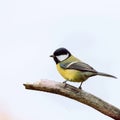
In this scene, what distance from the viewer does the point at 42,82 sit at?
1.34 m

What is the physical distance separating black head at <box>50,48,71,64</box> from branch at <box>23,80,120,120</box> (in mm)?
184

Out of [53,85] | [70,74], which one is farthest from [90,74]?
[53,85]

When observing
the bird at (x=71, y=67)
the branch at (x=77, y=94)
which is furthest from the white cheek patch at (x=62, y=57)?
the branch at (x=77, y=94)

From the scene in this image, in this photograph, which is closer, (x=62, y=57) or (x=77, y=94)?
(x=77, y=94)

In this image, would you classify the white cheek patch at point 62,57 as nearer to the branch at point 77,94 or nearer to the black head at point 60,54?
the black head at point 60,54

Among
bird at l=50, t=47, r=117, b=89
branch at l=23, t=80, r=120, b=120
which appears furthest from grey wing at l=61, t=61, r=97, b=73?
branch at l=23, t=80, r=120, b=120

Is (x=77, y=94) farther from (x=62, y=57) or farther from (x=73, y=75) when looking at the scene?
(x=62, y=57)

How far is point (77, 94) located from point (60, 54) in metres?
0.25

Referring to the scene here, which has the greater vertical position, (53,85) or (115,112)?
(53,85)

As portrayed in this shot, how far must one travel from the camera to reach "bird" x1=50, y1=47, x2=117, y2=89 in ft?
4.74

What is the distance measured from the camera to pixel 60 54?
1.49m

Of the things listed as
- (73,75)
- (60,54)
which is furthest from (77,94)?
(60,54)

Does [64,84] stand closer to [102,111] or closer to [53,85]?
[53,85]

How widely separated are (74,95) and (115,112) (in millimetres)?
194
